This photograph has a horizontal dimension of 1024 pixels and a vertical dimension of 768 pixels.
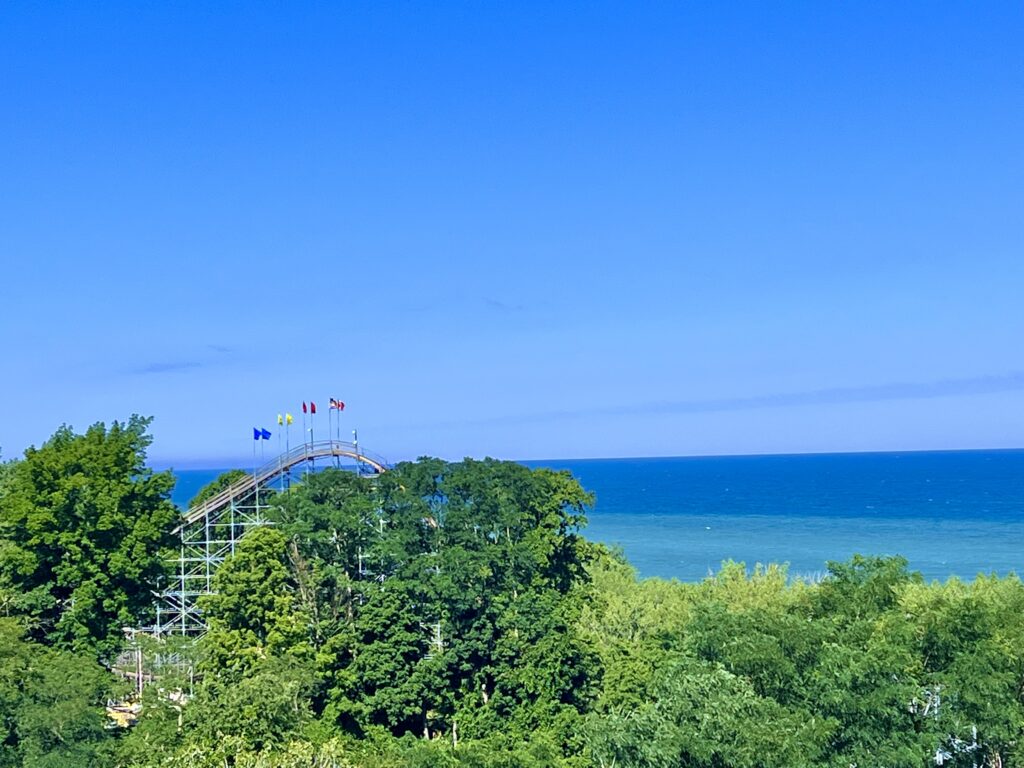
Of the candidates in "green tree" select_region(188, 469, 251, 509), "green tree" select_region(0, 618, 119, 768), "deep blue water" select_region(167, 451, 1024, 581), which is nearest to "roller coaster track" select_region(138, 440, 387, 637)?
"green tree" select_region(188, 469, 251, 509)

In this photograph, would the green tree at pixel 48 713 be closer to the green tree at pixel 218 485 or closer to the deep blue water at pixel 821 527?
the green tree at pixel 218 485

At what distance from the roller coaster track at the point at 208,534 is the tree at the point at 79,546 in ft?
22.9

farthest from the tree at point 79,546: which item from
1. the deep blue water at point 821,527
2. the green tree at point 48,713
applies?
the deep blue water at point 821,527

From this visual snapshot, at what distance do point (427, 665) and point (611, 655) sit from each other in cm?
640

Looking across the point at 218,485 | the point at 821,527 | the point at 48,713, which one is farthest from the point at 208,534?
the point at 821,527

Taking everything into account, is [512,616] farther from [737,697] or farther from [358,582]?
[737,697]

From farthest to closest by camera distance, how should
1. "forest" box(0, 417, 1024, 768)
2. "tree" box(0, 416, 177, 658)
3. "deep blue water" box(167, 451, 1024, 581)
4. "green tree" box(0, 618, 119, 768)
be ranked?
"deep blue water" box(167, 451, 1024, 581) → "tree" box(0, 416, 177, 658) → "green tree" box(0, 618, 119, 768) → "forest" box(0, 417, 1024, 768)

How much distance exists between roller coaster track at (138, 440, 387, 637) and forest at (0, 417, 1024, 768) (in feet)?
17.6

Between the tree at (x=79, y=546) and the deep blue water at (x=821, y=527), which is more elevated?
the tree at (x=79, y=546)

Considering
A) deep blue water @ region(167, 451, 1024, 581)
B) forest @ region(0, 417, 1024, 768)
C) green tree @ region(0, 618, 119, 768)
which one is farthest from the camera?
deep blue water @ region(167, 451, 1024, 581)

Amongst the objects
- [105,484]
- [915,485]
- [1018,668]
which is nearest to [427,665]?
[105,484]

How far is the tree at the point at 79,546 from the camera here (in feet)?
106

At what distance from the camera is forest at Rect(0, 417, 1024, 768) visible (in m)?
23.6

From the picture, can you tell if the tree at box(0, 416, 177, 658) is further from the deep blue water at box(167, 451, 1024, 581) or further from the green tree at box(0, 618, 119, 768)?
the deep blue water at box(167, 451, 1024, 581)
